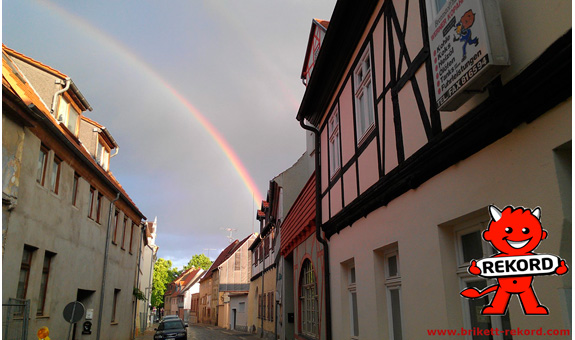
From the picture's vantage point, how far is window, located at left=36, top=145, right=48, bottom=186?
11.6 meters

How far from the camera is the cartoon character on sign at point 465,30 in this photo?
153 inches

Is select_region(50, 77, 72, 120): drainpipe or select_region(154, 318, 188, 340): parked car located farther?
select_region(154, 318, 188, 340): parked car

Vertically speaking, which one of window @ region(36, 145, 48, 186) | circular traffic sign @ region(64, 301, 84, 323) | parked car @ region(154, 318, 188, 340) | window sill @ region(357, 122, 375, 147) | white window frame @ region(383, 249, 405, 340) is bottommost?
parked car @ region(154, 318, 188, 340)

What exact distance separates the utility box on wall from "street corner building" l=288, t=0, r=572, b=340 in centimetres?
1

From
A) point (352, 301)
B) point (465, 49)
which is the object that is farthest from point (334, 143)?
point (465, 49)

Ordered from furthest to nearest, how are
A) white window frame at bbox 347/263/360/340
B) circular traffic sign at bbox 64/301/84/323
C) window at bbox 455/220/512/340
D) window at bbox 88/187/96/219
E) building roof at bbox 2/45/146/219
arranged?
window at bbox 88/187/96/219 → circular traffic sign at bbox 64/301/84/323 → building roof at bbox 2/45/146/219 → white window frame at bbox 347/263/360/340 → window at bbox 455/220/512/340

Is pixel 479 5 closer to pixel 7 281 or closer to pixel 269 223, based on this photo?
pixel 7 281

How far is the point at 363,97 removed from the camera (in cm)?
833

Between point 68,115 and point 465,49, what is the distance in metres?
15.0

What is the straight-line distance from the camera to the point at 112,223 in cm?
1956

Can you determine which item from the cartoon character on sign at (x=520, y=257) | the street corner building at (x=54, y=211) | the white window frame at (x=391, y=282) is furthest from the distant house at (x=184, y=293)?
the cartoon character on sign at (x=520, y=257)

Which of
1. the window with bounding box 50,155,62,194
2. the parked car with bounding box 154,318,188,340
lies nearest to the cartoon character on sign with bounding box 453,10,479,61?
the window with bounding box 50,155,62,194

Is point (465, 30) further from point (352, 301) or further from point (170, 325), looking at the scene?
point (170, 325)

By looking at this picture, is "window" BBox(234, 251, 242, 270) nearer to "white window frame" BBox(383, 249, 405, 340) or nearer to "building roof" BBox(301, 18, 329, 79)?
"building roof" BBox(301, 18, 329, 79)
